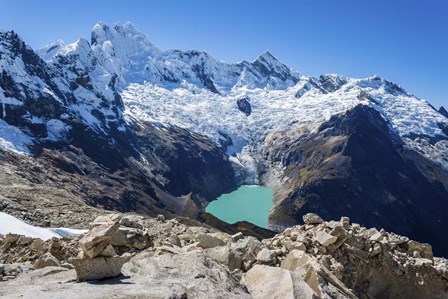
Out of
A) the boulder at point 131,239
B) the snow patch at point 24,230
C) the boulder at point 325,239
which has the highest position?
the boulder at point 325,239

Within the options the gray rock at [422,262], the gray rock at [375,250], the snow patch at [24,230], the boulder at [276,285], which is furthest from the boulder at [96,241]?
the snow patch at [24,230]

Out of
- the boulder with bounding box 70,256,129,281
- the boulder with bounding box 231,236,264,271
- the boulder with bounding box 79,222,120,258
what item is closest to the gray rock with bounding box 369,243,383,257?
the boulder with bounding box 231,236,264,271

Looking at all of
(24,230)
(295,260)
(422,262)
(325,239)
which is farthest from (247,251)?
(24,230)

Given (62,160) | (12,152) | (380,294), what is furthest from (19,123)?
(380,294)

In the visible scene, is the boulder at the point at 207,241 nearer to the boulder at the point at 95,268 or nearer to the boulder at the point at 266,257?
the boulder at the point at 266,257

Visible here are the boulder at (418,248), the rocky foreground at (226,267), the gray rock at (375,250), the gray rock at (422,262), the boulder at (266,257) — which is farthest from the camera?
the boulder at (418,248)

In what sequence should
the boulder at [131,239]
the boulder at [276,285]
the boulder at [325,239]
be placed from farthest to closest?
1. the boulder at [131,239]
2. the boulder at [325,239]
3. the boulder at [276,285]

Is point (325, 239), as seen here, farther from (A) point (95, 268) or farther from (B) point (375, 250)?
(A) point (95, 268)

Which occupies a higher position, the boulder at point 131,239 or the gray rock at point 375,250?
the gray rock at point 375,250
